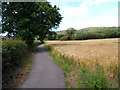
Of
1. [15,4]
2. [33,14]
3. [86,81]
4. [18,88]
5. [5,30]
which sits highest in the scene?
[15,4]

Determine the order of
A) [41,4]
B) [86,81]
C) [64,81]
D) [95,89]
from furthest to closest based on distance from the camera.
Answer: [41,4] → [64,81] → [86,81] → [95,89]

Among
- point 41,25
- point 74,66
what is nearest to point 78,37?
point 41,25

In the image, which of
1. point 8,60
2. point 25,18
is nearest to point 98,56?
point 8,60

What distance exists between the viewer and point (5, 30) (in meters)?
20.9

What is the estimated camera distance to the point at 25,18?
66.6 feet

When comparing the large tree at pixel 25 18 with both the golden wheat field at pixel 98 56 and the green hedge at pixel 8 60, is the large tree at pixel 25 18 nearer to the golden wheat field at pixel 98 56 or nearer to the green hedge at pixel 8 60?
the golden wheat field at pixel 98 56

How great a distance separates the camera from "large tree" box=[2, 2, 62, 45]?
20250 millimetres

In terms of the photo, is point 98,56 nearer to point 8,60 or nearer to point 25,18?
point 8,60

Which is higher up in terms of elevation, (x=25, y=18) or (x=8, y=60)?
(x=25, y=18)

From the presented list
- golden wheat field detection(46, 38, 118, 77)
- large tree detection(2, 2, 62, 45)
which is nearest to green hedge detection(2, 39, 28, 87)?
golden wheat field detection(46, 38, 118, 77)

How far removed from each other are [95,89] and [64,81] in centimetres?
202

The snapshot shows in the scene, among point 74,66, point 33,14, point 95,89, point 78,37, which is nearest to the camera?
point 95,89

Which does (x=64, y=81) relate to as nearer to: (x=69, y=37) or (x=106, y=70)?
(x=106, y=70)

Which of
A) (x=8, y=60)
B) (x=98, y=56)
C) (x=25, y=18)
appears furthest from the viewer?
(x=25, y=18)
